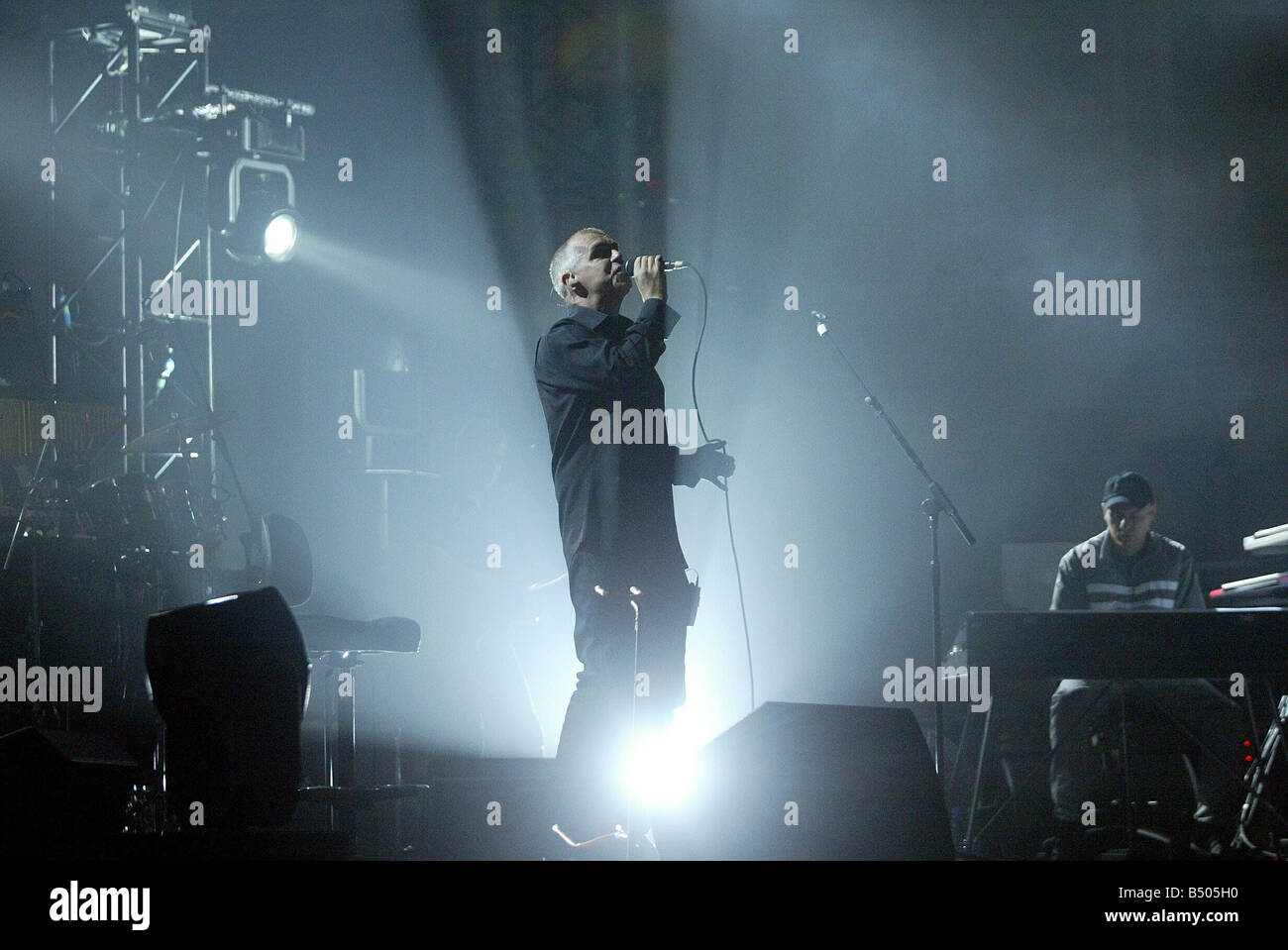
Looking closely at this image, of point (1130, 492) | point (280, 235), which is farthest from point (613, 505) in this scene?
point (280, 235)

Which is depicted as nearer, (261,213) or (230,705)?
(230,705)

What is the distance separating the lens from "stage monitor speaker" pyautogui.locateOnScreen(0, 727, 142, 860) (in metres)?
2.34

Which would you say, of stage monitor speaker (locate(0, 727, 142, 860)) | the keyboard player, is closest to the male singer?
stage monitor speaker (locate(0, 727, 142, 860))

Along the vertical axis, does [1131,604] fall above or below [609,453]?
below

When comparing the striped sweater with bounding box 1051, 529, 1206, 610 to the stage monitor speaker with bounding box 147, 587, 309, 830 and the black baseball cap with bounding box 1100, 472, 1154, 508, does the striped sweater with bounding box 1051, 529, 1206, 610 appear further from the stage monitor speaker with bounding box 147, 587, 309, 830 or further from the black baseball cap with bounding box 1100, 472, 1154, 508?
the stage monitor speaker with bounding box 147, 587, 309, 830

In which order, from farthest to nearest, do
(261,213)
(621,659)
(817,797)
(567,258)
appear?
(261,213) < (567,258) < (621,659) < (817,797)

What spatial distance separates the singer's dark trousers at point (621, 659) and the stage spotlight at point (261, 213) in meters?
2.80

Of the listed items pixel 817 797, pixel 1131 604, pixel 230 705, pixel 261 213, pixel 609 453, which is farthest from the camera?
pixel 261 213

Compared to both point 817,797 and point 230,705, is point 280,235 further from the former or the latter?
point 817,797

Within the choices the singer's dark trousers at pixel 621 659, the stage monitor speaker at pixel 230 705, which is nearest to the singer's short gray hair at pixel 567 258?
the singer's dark trousers at pixel 621 659

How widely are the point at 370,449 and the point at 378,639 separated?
3079 millimetres

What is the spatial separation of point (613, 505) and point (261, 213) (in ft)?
9.37

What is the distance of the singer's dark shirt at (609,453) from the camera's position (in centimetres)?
290

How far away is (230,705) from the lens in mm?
2305
